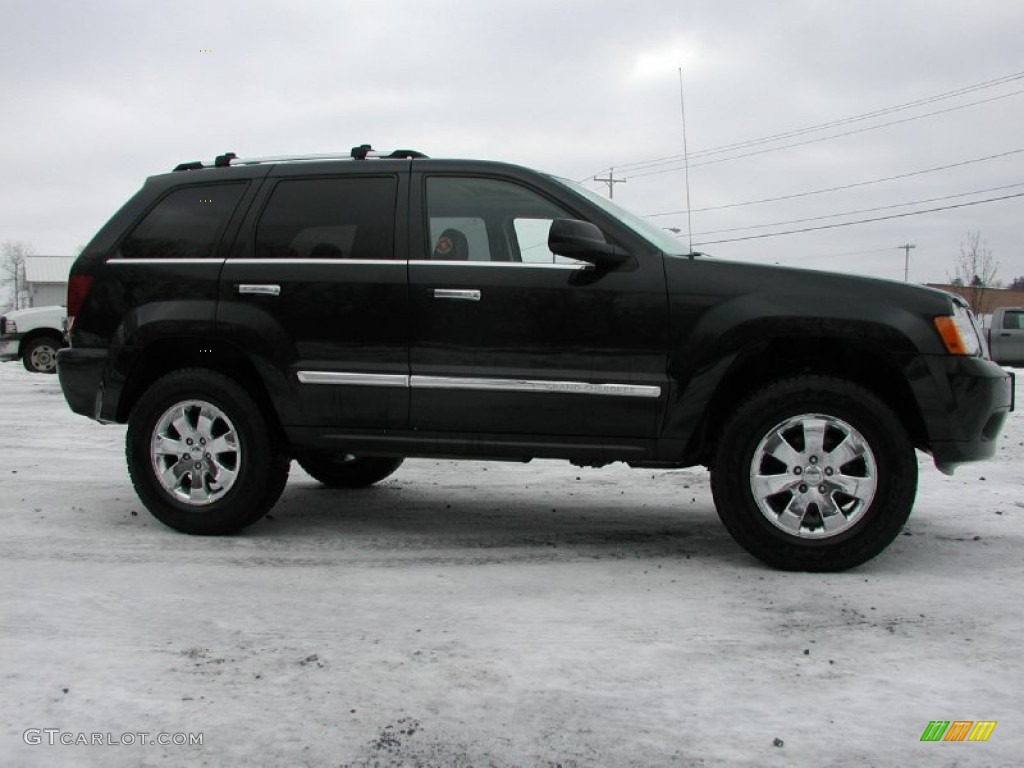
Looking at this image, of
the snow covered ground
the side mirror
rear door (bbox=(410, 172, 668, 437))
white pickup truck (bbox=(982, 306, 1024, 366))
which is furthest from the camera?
white pickup truck (bbox=(982, 306, 1024, 366))

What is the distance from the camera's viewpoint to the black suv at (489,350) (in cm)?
418

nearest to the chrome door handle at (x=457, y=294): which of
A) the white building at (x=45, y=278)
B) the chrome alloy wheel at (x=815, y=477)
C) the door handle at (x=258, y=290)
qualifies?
the door handle at (x=258, y=290)

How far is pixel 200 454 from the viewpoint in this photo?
16.0ft

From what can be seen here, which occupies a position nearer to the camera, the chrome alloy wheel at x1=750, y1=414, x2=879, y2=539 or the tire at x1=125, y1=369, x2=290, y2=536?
the chrome alloy wheel at x1=750, y1=414, x2=879, y2=539

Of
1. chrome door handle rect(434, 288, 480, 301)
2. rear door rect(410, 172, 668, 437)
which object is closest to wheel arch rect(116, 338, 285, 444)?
rear door rect(410, 172, 668, 437)

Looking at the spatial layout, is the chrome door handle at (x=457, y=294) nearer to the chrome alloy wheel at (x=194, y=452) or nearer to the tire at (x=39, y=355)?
the chrome alloy wheel at (x=194, y=452)

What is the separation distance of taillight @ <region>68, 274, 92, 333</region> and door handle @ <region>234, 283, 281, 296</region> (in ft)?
3.01

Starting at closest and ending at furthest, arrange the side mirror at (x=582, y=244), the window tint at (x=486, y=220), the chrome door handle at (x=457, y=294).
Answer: the side mirror at (x=582, y=244)
the chrome door handle at (x=457, y=294)
the window tint at (x=486, y=220)

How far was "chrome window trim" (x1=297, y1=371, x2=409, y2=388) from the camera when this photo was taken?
15.1ft

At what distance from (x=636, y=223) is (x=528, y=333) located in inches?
34.7

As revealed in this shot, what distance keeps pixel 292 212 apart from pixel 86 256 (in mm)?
1172

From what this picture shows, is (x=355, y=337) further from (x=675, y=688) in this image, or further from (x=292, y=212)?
(x=675, y=688)

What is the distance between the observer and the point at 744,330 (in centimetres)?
426

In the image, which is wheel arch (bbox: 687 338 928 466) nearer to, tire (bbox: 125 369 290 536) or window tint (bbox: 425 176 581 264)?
window tint (bbox: 425 176 581 264)
